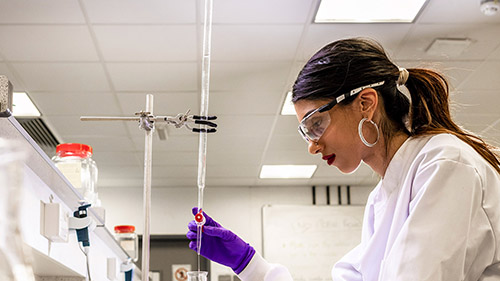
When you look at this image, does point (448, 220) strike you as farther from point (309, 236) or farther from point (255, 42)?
point (309, 236)

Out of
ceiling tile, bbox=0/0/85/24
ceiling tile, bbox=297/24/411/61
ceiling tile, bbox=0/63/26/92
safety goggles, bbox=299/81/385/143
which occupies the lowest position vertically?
safety goggles, bbox=299/81/385/143

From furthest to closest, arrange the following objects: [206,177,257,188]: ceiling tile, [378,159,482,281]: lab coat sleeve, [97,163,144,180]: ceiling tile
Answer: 1. [206,177,257,188]: ceiling tile
2. [97,163,144,180]: ceiling tile
3. [378,159,482,281]: lab coat sleeve

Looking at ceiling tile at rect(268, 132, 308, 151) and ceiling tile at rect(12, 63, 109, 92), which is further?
ceiling tile at rect(268, 132, 308, 151)

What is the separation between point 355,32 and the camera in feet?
10.9

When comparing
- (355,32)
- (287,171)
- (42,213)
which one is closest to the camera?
(42,213)

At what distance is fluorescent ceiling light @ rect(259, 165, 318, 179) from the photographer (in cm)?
579

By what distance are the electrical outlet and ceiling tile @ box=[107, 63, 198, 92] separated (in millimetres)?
2125

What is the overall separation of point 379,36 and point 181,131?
76.1 inches

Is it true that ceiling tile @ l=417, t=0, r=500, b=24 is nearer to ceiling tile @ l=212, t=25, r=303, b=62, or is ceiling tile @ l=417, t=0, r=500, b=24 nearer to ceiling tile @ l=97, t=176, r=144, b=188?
ceiling tile @ l=212, t=25, r=303, b=62

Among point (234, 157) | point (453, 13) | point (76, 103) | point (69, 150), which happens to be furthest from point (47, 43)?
point (234, 157)

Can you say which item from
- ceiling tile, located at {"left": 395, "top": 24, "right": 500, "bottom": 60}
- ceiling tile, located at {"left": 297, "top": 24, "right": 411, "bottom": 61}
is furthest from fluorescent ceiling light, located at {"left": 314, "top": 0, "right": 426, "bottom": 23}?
ceiling tile, located at {"left": 395, "top": 24, "right": 500, "bottom": 60}

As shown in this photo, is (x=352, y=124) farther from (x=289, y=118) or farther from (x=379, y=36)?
(x=289, y=118)

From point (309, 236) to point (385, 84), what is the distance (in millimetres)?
5143

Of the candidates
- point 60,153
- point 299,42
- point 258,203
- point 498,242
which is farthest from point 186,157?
point 498,242
